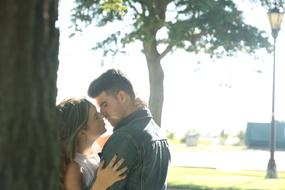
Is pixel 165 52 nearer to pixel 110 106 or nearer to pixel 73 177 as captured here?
pixel 110 106

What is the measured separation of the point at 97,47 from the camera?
24.3m

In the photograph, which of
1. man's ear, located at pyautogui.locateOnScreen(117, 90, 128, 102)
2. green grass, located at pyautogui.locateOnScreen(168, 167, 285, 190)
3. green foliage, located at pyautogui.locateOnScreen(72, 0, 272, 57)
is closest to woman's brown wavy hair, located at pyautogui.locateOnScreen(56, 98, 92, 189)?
man's ear, located at pyautogui.locateOnScreen(117, 90, 128, 102)

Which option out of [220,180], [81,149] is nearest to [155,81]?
[220,180]

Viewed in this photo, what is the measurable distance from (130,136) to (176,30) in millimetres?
18285

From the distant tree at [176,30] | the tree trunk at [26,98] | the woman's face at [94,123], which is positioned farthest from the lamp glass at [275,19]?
the tree trunk at [26,98]

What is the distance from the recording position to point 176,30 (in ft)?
72.1

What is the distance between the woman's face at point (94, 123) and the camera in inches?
153

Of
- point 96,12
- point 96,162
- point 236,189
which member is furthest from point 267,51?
point 96,162

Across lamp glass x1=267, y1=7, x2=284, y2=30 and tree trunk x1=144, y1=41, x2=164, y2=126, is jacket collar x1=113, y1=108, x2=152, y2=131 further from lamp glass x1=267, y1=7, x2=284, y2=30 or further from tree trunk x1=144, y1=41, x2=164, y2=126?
tree trunk x1=144, y1=41, x2=164, y2=126

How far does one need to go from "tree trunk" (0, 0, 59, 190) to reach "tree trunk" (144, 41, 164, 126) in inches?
832

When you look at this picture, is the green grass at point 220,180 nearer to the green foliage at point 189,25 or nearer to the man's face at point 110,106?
the green foliage at point 189,25

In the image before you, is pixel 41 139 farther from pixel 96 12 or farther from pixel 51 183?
pixel 96 12

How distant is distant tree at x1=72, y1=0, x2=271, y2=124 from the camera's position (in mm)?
22219

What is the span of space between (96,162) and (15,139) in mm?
1541
